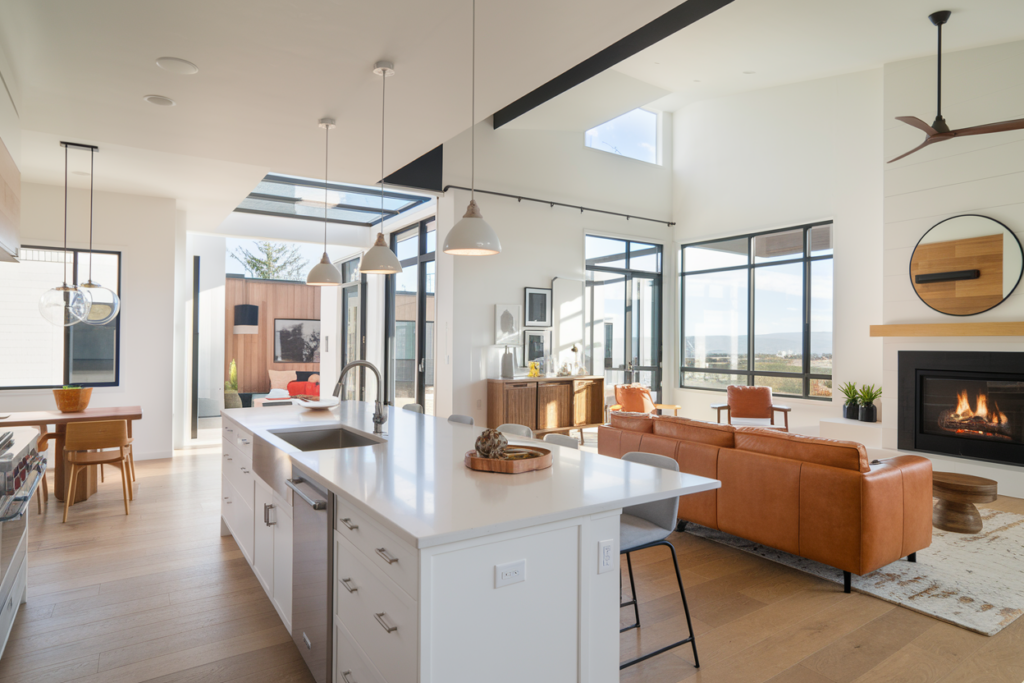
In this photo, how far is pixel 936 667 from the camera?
2.36m

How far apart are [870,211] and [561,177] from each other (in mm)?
3817

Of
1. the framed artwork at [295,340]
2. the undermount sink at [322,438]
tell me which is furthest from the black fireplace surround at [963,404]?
the framed artwork at [295,340]

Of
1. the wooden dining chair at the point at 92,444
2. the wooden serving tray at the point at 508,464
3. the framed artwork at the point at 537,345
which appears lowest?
the wooden dining chair at the point at 92,444

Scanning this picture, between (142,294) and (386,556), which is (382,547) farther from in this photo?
(142,294)

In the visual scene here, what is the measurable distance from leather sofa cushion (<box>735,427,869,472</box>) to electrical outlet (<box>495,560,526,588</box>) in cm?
228

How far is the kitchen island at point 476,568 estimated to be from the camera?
4.83 feet

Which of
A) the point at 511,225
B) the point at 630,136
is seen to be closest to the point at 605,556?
the point at 511,225

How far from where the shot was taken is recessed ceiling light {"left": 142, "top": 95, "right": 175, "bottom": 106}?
12.0ft

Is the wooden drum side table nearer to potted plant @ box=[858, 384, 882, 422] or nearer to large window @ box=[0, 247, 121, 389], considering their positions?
potted plant @ box=[858, 384, 882, 422]

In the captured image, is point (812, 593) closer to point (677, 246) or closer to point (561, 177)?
point (561, 177)

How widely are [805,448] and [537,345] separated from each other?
458 centimetres

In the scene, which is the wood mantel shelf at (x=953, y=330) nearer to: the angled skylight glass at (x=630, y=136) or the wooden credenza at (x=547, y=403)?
the wooden credenza at (x=547, y=403)

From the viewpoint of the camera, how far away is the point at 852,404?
21.7ft

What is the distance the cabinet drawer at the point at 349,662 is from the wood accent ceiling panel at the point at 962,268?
6.09m
